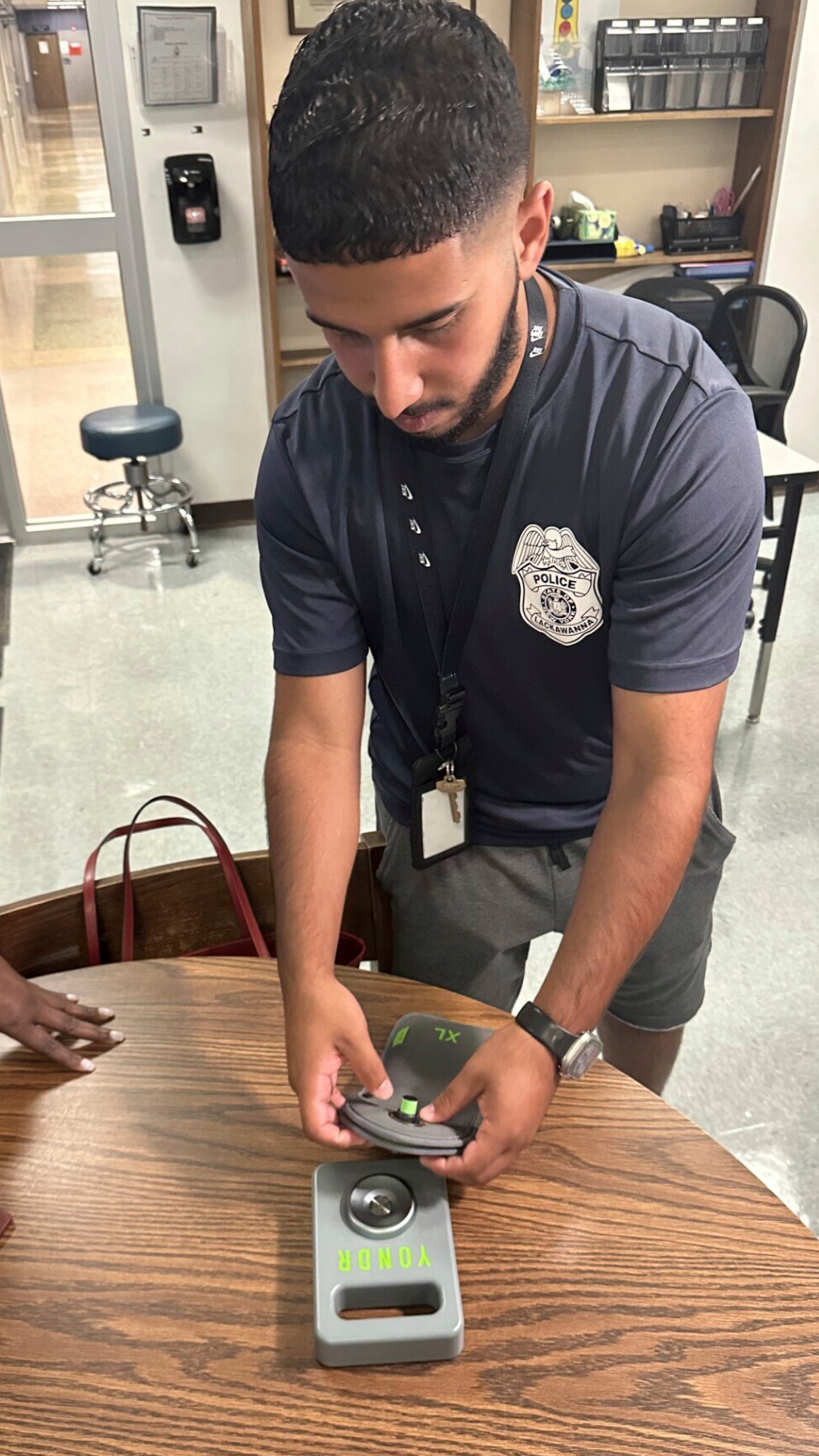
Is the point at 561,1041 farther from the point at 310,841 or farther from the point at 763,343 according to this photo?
the point at 763,343

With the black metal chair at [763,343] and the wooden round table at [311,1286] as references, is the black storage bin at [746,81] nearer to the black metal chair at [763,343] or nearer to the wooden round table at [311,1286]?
the black metal chair at [763,343]

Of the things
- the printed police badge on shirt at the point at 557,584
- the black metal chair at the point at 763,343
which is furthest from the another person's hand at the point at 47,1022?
the black metal chair at the point at 763,343

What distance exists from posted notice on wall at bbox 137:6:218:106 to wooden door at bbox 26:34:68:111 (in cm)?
37

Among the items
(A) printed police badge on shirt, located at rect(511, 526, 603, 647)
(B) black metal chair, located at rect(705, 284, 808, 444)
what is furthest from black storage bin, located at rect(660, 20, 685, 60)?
(A) printed police badge on shirt, located at rect(511, 526, 603, 647)

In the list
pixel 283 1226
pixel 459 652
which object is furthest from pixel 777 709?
pixel 283 1226

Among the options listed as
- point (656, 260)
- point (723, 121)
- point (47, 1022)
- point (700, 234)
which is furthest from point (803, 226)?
point (47, 1022)

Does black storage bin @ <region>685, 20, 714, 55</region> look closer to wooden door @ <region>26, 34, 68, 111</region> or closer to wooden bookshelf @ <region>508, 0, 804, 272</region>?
wooden bookshelf @ <region>508, 0, 804, 272</region>

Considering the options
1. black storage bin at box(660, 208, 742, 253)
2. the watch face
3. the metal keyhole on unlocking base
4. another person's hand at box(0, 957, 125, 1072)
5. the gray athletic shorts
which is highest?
black storage bin at box(660, 208, 742, 253)

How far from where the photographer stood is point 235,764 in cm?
299

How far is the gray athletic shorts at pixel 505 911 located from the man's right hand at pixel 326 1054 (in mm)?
357

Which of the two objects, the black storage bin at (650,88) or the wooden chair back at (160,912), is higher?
the black storage bin at (650,88)

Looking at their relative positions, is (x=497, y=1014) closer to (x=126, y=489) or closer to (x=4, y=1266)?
(x=4, y=1266)

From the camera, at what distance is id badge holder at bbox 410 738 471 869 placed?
1.26m

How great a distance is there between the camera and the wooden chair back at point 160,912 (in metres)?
1.27
